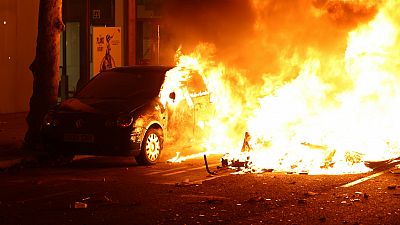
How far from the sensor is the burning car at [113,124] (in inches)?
504

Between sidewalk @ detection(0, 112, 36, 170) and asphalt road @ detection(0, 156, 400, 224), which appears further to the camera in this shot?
sidewalk @ detection(0, 112, 36, 170)

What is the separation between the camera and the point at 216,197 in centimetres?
989

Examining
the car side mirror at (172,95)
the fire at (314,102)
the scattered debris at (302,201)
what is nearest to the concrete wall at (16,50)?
the fire at (314,102)

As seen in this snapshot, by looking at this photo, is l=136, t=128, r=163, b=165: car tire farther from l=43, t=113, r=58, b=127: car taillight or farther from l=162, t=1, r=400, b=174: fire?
l=43, t=113, r=58, b=127: car taillight

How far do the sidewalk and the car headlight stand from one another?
188 centimetres

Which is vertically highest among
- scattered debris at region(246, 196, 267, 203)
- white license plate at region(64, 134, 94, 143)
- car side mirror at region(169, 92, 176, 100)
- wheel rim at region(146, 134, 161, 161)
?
car side mirror at region(169, 92, 176, 100)

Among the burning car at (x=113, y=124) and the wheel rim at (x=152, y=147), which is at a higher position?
the burning car at (x=113, y=124)

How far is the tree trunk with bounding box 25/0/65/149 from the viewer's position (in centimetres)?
1486

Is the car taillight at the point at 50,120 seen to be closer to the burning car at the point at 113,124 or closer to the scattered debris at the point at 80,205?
the burning car at the point at 113,124

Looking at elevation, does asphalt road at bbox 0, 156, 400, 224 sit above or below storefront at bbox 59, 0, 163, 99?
below

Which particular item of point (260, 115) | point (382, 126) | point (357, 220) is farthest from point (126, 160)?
point (357, 220)

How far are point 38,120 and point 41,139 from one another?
5.31 feet

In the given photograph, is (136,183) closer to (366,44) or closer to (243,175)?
(243,175)

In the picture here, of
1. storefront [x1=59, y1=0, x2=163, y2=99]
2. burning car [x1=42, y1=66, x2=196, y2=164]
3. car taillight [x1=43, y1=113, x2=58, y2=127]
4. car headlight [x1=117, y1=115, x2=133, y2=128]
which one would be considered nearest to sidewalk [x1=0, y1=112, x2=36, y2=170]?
burning car [x1=42, y1=66, x2=196, y2=164]
